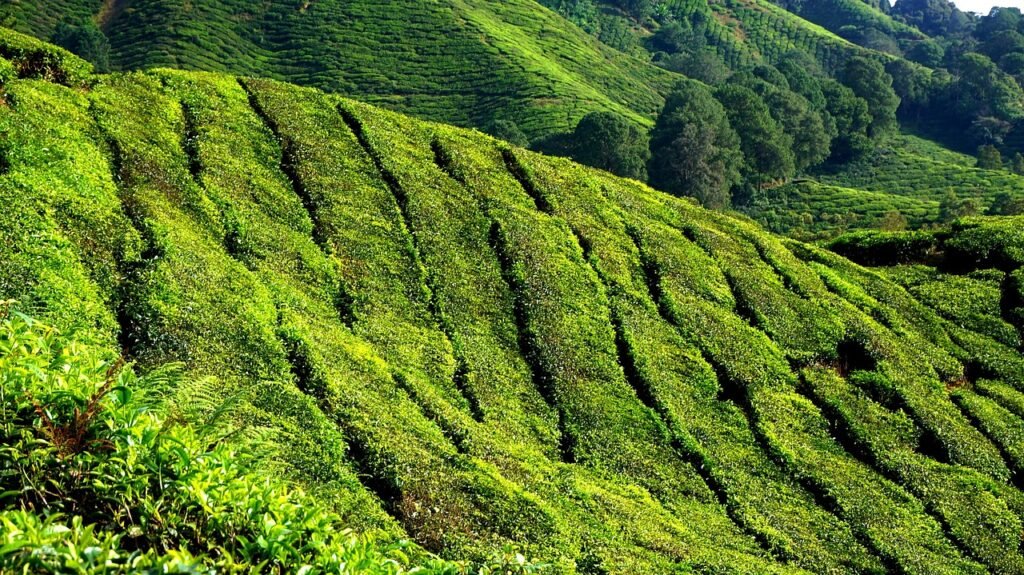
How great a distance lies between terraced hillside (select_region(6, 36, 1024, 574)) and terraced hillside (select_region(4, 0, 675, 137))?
69.8 m

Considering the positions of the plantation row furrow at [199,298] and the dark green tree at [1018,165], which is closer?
the plantation row furrow at [199,298]

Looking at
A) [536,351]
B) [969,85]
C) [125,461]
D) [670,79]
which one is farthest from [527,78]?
[125,461]

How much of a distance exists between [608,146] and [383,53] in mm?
38982

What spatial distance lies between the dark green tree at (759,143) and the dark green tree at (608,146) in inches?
651

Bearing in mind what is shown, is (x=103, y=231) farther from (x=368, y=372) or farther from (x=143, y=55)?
(x=143, y=55)

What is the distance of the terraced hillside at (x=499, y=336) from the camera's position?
49.2 feet

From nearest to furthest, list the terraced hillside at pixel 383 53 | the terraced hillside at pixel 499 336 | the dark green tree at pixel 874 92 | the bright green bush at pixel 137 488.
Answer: the bright green bush at pixel 137 488, the terraced hillside at pixel 499 336, the terraced hillside at pixel 383 53, the dark green tree at pixel 874 92

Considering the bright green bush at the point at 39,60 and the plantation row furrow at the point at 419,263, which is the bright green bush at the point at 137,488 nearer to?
the plantation row furrow at the point at 419,263

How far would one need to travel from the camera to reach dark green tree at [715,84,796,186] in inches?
3819

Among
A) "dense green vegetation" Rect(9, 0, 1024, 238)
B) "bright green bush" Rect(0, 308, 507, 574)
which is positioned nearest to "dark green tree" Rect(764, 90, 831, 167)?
"dense green vegetation" Rect(9, 0, 1024, 238)

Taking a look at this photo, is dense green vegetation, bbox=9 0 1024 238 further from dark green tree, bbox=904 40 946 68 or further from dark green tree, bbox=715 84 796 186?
dark green tree, bbox=904 40 946 68

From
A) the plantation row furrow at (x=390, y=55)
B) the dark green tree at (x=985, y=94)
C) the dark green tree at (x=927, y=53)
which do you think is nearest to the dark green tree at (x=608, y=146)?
the plantation row furrow at (x=390, y=55)

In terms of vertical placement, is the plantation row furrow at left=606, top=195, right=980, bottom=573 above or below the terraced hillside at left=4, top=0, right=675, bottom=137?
above

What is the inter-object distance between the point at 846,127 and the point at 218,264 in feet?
363
